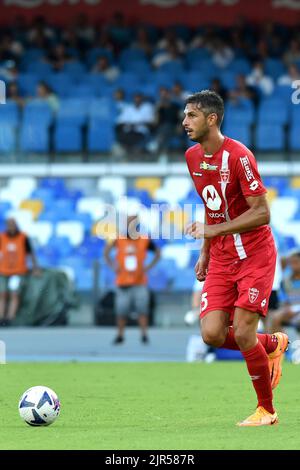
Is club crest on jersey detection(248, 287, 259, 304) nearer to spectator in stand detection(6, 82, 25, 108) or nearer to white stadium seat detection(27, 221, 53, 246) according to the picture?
white stadium seat detection(27, 221, 53, 246)

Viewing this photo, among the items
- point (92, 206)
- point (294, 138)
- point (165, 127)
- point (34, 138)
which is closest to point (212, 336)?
point (92, 206)

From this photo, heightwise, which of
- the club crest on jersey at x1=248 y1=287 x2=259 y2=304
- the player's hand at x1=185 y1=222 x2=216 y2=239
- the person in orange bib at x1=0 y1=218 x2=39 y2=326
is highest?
the player's hand at x1=185 y1=222 x2=216 y2=239

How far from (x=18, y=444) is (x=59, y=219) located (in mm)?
14246

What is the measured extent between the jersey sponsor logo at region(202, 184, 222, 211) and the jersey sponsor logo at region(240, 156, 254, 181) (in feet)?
0.92

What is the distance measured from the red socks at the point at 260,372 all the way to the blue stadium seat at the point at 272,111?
44.2 ft

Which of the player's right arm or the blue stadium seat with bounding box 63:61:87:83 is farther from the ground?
the blue stadium seat with bounding box 63:61:87:83

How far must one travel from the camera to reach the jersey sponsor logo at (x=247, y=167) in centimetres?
798

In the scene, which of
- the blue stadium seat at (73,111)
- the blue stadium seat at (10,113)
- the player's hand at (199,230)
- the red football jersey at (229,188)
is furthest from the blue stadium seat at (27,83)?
the player's hand at (199,230)

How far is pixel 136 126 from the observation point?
2123 cm

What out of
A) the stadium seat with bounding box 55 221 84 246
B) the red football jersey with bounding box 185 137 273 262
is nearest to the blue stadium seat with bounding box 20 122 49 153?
the stadium seat with bounding box 55 221 84 246

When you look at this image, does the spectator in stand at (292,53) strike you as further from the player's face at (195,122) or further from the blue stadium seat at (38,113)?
the player's face at (195,122)

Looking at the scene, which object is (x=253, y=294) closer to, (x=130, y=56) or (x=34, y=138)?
(x=34, y=138)

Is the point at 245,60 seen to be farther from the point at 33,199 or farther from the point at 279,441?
the point at 279,441

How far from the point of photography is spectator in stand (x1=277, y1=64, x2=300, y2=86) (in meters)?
22.2
